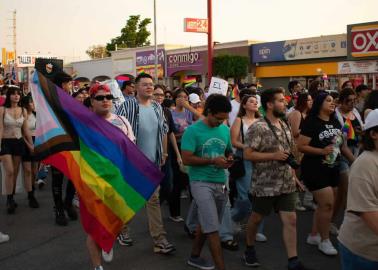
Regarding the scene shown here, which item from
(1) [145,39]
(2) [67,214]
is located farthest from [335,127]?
(1) [145,39]

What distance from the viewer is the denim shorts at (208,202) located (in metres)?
4.73

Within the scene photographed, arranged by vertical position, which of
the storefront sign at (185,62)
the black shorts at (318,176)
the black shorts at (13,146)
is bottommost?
the black shorts at (318,176)

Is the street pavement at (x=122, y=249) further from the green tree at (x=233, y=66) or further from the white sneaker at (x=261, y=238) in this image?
the green tree at (x=233, y=66)

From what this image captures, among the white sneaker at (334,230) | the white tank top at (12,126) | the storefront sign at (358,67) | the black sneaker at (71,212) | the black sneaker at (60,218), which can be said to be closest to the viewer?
the white sneaker at (334,230)

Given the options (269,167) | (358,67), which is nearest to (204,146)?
(269,167)

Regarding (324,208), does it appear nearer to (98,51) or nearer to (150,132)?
(150,132)

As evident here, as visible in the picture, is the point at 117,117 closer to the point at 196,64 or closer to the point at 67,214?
the point at 67,214

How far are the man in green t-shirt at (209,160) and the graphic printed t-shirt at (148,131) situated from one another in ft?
3.08

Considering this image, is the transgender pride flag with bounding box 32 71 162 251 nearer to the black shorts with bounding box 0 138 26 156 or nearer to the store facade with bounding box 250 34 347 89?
the black shorts with bounding box 0 138 26 156

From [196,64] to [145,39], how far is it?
25560 millimetres

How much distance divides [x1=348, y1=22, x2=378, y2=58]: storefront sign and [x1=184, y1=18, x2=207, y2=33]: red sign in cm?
1115

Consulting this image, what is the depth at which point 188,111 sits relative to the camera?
7.71 meters

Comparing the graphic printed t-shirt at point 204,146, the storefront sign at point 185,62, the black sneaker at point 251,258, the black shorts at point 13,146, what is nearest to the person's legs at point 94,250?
the graphic printed t-shirt at point 204,146

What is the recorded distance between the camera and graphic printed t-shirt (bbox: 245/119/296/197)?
194 inches
